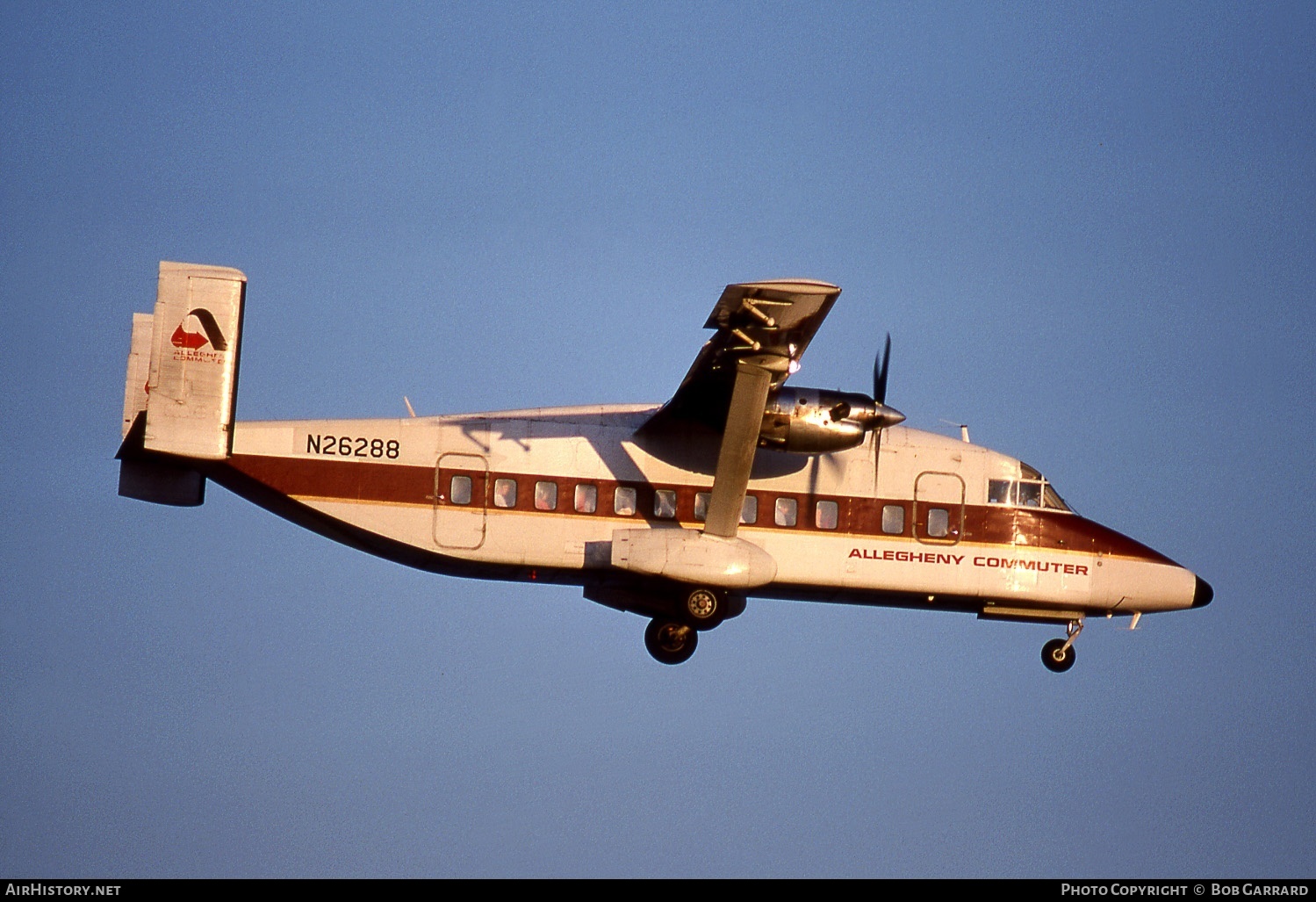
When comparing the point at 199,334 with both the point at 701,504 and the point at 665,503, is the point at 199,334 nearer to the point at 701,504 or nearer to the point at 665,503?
the point at 665,503

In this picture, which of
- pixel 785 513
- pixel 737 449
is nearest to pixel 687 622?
pixel 785 513

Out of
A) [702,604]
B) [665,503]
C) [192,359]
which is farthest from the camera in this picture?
[665,503]

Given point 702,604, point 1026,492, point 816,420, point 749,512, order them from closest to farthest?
point 816,420, point 702,604, point 749,512, point 1026,492

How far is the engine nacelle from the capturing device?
24.0m

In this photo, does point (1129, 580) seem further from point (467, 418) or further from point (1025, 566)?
point (467, 418)

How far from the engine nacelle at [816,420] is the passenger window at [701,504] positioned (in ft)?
4.72

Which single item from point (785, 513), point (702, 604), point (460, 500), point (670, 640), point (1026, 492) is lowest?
point (670, 640)

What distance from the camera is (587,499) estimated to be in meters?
24.8

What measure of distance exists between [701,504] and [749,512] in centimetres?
74

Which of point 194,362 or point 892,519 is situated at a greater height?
point 194,362

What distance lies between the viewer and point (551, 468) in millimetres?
24812

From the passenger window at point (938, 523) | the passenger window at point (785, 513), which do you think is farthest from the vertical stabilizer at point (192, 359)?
the passenger window at point (938, 523)

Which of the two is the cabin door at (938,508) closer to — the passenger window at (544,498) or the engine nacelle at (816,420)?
the engine nacelle at (816,420)
